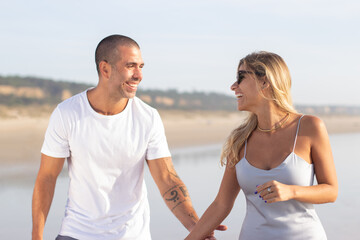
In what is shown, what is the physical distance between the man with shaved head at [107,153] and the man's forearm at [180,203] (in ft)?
0.12

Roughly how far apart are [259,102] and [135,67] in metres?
0.93

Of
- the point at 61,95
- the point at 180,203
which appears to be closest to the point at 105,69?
the point at 180,203

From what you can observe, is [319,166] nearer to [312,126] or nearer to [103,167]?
[312,126]

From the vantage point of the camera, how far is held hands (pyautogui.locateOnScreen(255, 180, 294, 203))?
2.73 meters

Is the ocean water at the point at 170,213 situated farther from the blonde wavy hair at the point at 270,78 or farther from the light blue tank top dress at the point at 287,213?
the light blue tank top dress at the point at 287,213

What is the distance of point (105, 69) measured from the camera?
11.9 feet

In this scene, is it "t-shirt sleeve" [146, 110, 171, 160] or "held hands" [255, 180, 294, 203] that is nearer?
"held hands" [255, 180, 294, 203]

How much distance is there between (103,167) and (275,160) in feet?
3.85

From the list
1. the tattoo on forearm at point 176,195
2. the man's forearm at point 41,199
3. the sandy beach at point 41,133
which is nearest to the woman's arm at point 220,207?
the tattoo on forearm at point 176,195

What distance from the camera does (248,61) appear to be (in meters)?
3.15

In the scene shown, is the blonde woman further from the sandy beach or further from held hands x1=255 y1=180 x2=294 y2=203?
the sandy beach

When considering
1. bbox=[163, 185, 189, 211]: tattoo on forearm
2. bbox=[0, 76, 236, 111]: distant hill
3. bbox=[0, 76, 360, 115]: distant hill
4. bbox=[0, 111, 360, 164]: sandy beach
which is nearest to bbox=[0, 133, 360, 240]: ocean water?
bbox=[163, 185, 189, 211]: tattoo on forearm

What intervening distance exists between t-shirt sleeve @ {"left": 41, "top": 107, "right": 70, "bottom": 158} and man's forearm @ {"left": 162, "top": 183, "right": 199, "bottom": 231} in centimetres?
82

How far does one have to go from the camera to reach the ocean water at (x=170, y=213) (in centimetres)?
684
